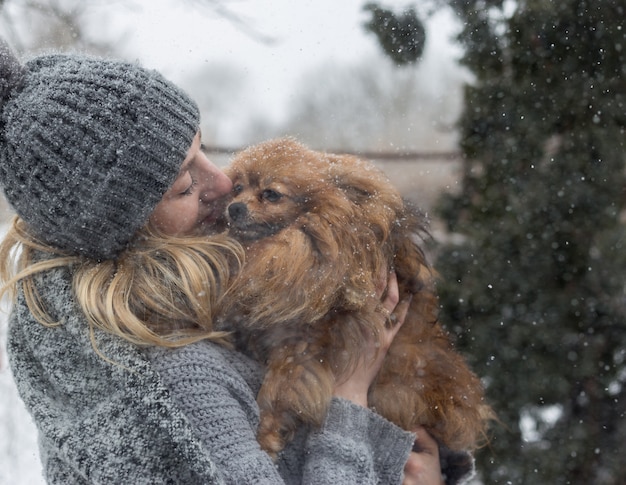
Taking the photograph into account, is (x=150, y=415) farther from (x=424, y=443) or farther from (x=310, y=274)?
(x=424, y=443)

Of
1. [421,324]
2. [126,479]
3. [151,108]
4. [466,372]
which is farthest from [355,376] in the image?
[151,108]

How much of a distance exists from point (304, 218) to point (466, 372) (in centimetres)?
71

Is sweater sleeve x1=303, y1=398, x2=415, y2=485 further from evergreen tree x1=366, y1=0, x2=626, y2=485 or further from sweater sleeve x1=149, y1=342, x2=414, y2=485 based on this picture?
evergreen tree x1=366, y1=0, x2=626, y2=485

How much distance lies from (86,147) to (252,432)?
671 mm

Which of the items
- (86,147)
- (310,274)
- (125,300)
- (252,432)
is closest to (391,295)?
(310,274)

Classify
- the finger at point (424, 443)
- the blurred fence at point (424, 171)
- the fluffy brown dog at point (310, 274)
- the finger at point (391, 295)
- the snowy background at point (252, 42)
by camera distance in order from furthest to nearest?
the blurred fence at point (424, 171) → the snowy background at point (252, 42) → the finger at point (424, 443) → the finger at point (391, 295) → the fluffy brown dog at point (310, 274)

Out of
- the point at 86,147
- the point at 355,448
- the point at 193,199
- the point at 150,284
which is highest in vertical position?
the point at 86,147

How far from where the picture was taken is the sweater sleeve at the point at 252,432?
1.43 meters

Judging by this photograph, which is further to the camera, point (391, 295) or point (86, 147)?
point (391, 295)

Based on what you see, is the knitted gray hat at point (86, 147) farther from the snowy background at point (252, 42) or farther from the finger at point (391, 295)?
the snowy background at point (252, 42)

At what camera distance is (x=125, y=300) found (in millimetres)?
1543

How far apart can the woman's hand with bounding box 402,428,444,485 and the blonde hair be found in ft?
2.07

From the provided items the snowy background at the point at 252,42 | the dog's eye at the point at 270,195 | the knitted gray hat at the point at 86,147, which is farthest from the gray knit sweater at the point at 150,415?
the snowy background at the point at 252,42

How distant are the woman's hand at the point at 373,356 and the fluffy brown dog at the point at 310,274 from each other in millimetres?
26
